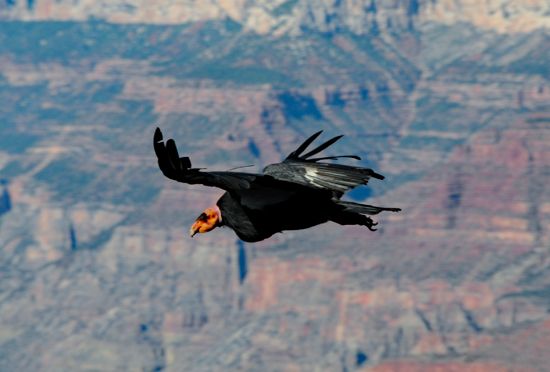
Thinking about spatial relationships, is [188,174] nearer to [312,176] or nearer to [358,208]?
[312,176]

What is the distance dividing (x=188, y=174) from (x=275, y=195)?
95 centimetres

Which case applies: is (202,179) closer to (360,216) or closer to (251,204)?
(251,204)

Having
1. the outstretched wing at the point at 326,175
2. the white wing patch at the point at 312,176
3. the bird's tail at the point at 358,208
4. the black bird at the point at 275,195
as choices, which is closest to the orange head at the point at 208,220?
the black bird at the point at 275,195

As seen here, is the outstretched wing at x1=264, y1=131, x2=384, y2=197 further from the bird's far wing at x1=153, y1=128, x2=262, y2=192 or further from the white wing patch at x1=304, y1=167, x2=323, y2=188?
the bird's far wing at x1=153, y1=128, x2=262, y2=192

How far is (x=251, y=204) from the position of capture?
626 inches

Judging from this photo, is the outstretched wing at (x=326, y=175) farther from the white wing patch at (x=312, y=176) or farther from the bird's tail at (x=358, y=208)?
the bird's tail at (x=358, y=208)

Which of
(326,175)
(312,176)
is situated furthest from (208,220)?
(326,175)

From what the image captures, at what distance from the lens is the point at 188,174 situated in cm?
1531

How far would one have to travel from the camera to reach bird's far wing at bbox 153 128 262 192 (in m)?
15.1

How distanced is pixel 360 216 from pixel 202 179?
1.84 m

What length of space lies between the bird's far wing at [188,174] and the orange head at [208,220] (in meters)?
0.69

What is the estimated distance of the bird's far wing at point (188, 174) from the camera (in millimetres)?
15117

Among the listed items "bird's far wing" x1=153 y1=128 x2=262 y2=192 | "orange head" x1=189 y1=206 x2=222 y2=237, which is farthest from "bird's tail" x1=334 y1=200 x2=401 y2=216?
"bird's far wing" x1=153 y1=128 x2=262 y2=192

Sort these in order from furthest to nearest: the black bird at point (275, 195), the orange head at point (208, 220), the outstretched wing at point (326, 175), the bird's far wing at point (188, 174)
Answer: the orange head at point (208, 220) → the outstretched wing at point (326, 175) → the black bird at point (275, 195) → the bird's far wing at point (188, 174)
